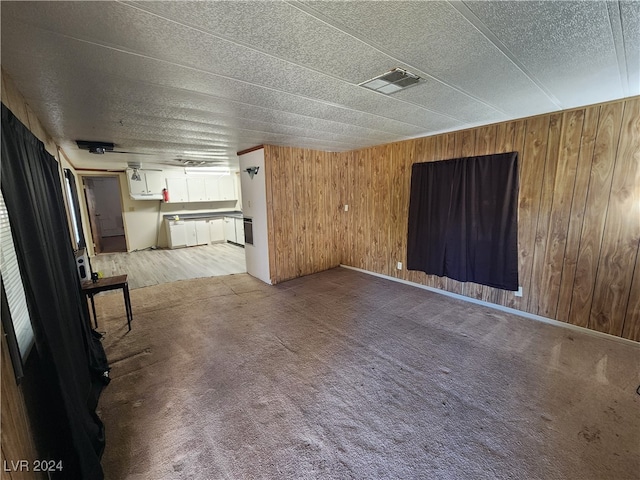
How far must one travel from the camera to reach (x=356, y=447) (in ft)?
5.36

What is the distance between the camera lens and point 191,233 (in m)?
7.95

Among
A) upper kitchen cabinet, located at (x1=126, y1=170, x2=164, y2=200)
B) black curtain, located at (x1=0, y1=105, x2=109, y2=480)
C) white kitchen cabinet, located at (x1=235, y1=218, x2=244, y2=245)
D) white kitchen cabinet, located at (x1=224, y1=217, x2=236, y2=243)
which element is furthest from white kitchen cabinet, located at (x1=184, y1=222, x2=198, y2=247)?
black curtain, located at (x1=0, y1=105, x2=109, y2=480)

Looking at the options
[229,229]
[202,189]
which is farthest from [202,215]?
[229,229]

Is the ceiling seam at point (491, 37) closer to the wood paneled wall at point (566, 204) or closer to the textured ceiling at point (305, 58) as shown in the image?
the textured ceiling at point (305, 58)

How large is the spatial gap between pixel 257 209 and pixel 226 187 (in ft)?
14.8

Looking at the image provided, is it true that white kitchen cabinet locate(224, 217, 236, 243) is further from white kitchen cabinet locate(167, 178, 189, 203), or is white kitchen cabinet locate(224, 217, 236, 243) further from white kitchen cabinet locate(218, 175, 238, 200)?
white kitchen cabinet locate(167, 178, 189, 203)

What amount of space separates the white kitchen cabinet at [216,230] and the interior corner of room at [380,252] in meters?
3.66

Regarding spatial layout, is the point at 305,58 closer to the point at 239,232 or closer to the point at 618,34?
the point at 618,34

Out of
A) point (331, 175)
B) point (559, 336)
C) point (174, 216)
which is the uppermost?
point (331, 175)

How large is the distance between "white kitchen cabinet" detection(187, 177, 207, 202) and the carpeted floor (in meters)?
5.27

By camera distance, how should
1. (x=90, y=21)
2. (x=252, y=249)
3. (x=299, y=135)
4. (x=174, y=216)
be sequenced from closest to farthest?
(x=90, y=21) < (x=299, y=135) < (x=252, y=249) < (x=174, y=216)

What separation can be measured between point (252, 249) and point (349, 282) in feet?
6.22

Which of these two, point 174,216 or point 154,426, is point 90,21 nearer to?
point 154,426

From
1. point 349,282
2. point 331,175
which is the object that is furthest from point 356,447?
point 331,175
